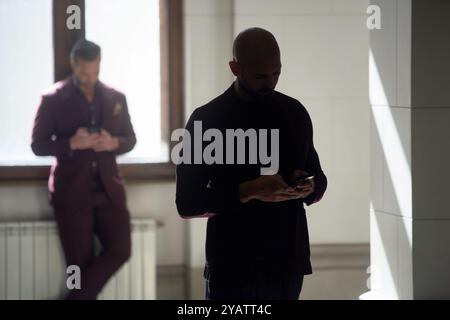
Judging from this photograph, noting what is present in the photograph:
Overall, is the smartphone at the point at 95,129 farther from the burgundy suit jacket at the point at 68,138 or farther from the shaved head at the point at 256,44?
the shaved head at the point at 256,44

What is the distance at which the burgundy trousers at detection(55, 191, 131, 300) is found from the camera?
3.24 meters

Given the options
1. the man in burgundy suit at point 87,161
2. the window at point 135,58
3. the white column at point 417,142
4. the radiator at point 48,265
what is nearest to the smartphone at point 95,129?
the man in burgundy suit at point 87,161

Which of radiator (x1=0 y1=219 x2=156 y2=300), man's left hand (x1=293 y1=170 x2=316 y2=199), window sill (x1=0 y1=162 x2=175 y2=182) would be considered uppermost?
man's left hand (x1=293 y1=170 x2=316 y2=199)

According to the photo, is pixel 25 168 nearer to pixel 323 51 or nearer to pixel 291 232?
pixel 323 51

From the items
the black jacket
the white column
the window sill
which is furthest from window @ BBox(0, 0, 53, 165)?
the black jacket

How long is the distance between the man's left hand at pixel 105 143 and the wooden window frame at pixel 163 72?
0.12 metres

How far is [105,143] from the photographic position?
3238mm

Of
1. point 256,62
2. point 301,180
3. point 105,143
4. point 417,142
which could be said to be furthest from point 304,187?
point 105,143

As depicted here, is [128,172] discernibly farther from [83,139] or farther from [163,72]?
[163,72]

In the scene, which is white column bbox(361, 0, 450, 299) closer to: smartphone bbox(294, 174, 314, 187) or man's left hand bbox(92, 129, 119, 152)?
smartphone bbox(294, 174, 314, 187)

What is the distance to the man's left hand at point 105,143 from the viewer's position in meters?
3.23

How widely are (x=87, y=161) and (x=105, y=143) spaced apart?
8 centimetres
